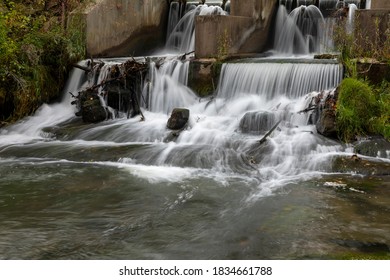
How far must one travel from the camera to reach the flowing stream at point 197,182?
14.5ft

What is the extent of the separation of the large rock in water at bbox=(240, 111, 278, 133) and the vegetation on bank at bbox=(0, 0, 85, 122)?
5139mm

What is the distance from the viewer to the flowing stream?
174 inches

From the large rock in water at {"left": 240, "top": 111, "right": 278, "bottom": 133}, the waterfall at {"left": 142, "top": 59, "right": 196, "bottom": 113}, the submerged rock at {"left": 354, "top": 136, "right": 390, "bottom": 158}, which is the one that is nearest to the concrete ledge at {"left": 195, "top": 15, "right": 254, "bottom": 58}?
the waterfall at {"left": 142, "top": 59, "right": 196, "bottom": 113}

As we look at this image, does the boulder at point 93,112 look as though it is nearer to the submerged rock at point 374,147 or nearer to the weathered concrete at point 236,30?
the weathered concrete at point 236,30

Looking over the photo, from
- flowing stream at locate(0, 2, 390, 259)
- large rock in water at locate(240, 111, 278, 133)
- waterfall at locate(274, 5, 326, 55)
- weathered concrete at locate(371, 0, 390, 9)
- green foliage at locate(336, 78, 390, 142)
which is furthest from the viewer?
waterfall at locate(274, 5, 326, 55)

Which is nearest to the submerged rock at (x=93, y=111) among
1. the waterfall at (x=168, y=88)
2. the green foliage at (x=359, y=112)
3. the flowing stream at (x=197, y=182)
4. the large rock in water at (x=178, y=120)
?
the flowing stream at (x=197, y=182)

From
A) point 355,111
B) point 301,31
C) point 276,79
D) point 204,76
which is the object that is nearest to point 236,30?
point 204,76

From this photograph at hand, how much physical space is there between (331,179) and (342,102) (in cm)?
196

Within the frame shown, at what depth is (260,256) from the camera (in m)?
4.13

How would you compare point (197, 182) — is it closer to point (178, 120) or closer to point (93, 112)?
point (178, 120)

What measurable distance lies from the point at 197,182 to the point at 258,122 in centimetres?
271

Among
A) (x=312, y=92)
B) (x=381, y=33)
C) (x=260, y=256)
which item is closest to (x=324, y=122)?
(x=312, y=92)

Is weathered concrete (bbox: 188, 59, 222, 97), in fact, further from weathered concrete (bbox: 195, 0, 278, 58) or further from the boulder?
the boulder
